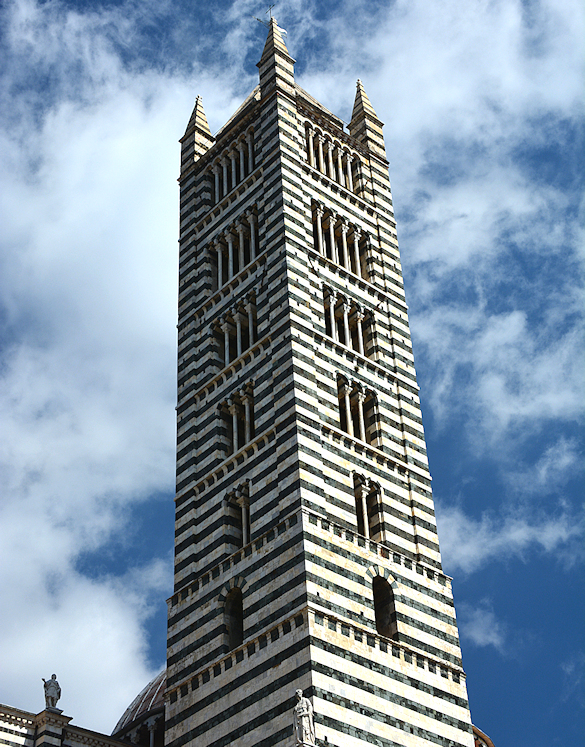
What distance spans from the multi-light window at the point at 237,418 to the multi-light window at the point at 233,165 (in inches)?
359

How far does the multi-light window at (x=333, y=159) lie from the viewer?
36684 millimetres

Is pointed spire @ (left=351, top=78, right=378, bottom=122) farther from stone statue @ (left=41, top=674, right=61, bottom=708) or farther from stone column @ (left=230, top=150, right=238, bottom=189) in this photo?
stone statue @ (left=41, top=674, right=61, bottom=708)

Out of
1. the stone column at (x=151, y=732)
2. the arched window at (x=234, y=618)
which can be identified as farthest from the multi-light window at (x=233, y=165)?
the stone column at (x=151, y=732)

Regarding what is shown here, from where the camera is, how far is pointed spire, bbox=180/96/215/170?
→ 39.8m

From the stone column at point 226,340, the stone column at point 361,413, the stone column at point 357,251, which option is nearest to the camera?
the stone column at point 361,413

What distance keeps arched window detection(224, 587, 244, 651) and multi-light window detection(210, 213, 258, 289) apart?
35.8ft

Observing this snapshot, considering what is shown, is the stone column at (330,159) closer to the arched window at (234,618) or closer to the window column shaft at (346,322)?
the window column shaft at (346,322)

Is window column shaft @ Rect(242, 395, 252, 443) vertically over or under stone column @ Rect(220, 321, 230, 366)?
under

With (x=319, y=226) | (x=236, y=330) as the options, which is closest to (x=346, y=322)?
(x=236, y=330)

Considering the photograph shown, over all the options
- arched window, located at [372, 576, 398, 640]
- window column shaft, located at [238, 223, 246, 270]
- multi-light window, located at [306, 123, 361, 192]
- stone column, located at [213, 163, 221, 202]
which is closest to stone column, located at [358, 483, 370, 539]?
arched window, located at [372, 576, 398, 640]

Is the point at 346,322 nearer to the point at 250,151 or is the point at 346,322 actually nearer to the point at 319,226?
the point at 319,226

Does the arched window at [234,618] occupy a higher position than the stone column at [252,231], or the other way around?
the stone column at [252,231]

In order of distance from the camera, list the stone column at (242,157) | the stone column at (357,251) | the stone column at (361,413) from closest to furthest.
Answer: the stone column at (361,413), the stone column at (357,251), the stone column at (242,157)

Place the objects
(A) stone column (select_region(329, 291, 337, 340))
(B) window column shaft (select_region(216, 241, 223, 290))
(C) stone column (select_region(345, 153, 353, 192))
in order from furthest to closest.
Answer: (C) stone column (select_region(345, 153, 353, 192)) < (B) window column shaft (select_region(216, 241, 223, 290)) < (A) stone column (select_region(329, 291, 337, 340))
